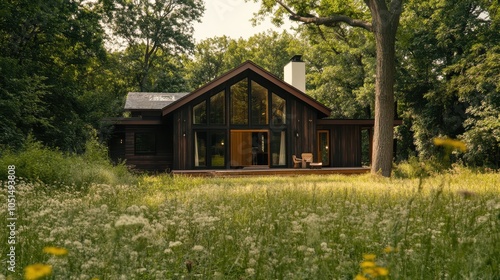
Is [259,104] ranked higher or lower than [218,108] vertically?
higher

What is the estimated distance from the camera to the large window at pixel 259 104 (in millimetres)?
22109

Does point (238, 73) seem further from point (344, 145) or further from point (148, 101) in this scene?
point (344, 145)

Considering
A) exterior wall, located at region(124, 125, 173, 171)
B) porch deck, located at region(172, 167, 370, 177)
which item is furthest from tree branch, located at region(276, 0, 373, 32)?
exterior wall, located at region(124, 125, 173, 171)

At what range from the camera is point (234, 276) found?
356 centimetres

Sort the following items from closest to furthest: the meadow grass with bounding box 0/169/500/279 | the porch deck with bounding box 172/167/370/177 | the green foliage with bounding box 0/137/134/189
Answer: the meadow grass with bounding box 0/169/500/279 → the green foliage with bounding box 0/137/134/189 → the porch deck with bounding box 172/167/370/177

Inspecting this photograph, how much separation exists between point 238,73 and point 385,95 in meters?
8.49

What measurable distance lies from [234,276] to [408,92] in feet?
83.6

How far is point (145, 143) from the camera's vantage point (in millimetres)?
22922

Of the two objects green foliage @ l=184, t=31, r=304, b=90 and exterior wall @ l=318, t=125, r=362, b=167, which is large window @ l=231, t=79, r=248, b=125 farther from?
green foliage @ l=184, t=31, r=304, b=90

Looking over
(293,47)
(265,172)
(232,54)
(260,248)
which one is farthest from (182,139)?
(232,54)

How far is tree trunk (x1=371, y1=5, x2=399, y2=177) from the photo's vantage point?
52.1 feet

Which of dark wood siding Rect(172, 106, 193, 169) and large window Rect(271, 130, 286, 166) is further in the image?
large window Rect(271, 130, 286, 166)

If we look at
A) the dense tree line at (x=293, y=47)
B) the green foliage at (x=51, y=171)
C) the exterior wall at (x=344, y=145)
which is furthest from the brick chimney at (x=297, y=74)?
the green foliage at (x=51, y=171)

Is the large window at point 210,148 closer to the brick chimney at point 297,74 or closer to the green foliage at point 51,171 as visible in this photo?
the brick chimney at point 297,74
